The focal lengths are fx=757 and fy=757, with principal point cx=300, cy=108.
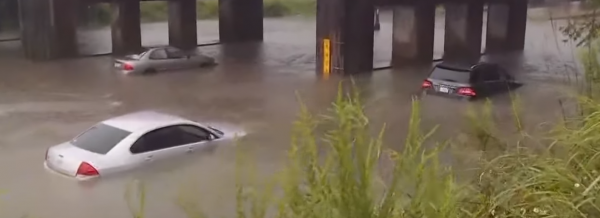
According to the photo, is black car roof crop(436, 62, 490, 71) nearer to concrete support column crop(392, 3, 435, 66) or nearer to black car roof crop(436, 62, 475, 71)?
black car roof crop(436, 62, 475, 71)

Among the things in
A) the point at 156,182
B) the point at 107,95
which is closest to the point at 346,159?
the point at 156,182

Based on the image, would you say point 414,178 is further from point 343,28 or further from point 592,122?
point 343,28

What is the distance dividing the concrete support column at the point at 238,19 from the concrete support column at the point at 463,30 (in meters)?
9.61

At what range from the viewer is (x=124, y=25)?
30406mm

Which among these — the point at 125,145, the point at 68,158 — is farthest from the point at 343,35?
the point at 68,158

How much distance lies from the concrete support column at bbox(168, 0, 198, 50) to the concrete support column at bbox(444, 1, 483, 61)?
10985mm

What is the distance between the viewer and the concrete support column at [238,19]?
115ft

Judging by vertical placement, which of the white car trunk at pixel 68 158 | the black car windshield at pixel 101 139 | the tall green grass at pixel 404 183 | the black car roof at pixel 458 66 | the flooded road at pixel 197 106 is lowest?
the flooded road at pixel 197 106

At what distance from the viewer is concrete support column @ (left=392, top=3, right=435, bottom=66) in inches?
1115

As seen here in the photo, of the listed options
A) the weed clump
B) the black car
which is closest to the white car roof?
the weed clump

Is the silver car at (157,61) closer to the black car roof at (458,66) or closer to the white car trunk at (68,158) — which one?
the black car roof at (458,66)

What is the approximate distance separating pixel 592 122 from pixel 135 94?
1730 centimetres

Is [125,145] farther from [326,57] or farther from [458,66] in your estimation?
[326,57]

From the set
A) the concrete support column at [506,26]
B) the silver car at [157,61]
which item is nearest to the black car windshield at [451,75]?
the silver car at [157,61]
